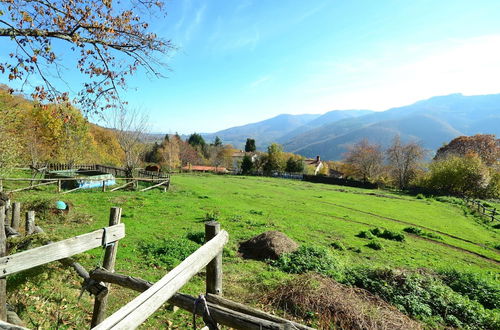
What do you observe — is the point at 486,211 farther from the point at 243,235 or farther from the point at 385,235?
the point at 243,235

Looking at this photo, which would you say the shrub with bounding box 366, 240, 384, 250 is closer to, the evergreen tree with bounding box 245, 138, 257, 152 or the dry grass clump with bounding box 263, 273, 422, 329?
the dry grass clump with bounding box 263, 273, 422, 329

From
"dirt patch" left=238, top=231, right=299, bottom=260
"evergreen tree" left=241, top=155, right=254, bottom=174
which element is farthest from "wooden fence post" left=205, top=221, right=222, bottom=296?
"evergreen tree" left=241, top=155, right=254, bottom=174

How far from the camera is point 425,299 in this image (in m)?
7.24

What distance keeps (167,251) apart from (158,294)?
7.73 m

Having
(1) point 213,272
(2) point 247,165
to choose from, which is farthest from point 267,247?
(2) point 247,165

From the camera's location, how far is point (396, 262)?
38.2 ft

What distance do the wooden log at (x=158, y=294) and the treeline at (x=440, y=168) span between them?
166 ft

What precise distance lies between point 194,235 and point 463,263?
12.5 metres

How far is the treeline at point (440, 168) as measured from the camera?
1686 inches

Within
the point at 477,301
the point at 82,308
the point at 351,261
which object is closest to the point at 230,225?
the point at 351,261

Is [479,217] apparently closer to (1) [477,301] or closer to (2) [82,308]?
(1) [477,301]

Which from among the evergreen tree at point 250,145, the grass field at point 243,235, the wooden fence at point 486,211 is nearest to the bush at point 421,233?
the grass field at point 243,235

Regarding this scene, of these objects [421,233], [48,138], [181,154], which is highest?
[48,138]

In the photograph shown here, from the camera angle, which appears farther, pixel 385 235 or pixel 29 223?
pixel 385 235
